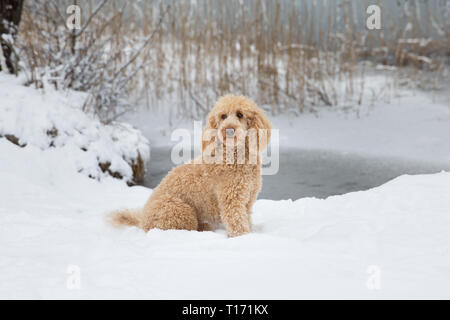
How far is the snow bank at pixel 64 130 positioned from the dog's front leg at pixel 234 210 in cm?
245

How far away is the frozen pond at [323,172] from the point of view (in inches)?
202

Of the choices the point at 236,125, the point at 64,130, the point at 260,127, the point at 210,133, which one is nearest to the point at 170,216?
the point at 210,133

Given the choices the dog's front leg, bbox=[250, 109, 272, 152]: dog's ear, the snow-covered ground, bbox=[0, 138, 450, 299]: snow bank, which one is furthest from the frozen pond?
→ the dog's front leg

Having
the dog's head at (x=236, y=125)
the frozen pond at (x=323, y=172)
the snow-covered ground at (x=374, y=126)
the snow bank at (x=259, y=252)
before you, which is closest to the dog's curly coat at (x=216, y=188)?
the dog's head at (x=236, y=125)

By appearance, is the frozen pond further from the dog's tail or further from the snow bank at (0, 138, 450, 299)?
the dog's tail

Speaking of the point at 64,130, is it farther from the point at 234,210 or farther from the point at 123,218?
the point at 234,210

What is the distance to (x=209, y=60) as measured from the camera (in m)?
8.10

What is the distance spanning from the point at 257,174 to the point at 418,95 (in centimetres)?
625

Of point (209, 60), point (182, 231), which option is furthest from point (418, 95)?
point (182, 231)

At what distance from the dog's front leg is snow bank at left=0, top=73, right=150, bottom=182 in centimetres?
245

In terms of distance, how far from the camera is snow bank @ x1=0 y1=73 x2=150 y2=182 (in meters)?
4.59

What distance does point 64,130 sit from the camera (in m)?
4.86

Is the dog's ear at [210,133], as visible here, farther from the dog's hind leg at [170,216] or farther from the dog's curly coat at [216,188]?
the dog's hind leg at [170,216]

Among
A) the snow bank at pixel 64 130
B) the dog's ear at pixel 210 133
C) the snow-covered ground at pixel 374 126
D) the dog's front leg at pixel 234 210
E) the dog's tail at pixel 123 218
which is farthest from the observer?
the snow-covered ground at pixel 374 126
